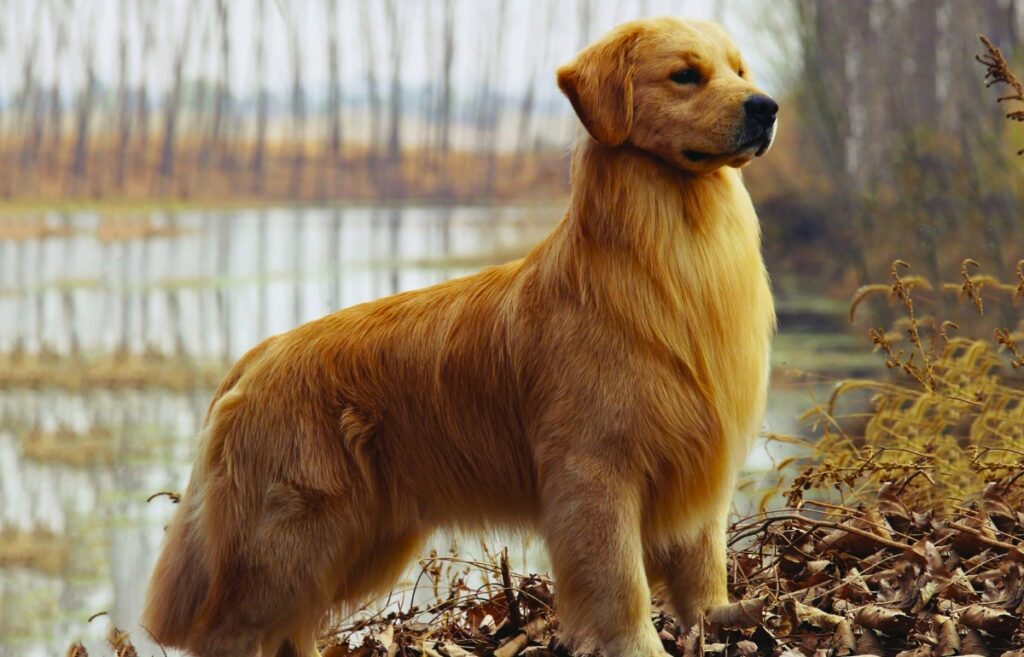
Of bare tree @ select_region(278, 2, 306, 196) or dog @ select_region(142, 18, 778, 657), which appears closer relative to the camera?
dog @ select_region(142, 18, 778, 657)

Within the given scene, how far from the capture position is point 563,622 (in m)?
2.59

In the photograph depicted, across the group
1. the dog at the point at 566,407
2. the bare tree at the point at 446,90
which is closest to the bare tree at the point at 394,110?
the bare tree at the point at 446,90

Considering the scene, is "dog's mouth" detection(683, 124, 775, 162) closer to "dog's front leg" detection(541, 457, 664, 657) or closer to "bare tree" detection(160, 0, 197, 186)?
"dog's front leg" detection(541, 457, 664, 657)

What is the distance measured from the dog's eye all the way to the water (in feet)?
9.99

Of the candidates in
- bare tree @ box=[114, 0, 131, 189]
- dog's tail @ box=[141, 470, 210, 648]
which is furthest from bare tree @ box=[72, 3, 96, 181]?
dog's tail @ box=[141, 470, 210, 648]

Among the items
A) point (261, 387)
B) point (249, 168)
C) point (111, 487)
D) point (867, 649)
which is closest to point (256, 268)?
point (249, 168)

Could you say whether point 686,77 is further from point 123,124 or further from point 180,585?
point 123,124

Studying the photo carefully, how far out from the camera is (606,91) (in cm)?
251

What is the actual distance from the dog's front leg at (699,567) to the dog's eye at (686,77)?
1.07 m

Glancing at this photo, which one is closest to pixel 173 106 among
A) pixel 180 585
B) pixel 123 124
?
pixel 123 124

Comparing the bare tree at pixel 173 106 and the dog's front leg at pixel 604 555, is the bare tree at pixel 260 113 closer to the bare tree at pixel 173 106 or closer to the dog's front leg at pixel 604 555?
the bare tree at pixel 173 106

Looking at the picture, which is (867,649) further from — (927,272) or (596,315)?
(927,272)

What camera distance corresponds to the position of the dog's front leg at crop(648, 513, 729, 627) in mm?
2793

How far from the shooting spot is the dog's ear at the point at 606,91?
2.50 meters
